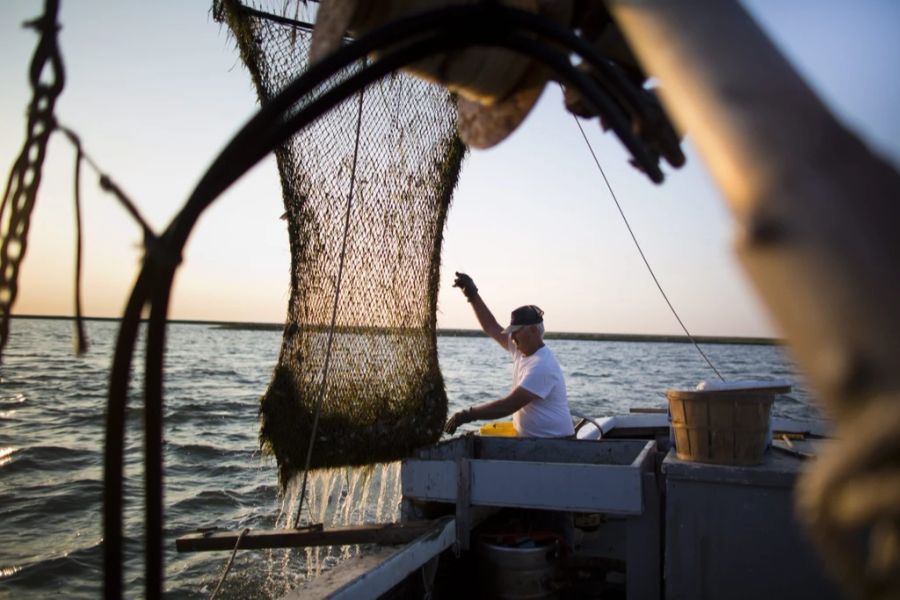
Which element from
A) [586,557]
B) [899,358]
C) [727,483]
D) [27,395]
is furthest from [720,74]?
[27,395]

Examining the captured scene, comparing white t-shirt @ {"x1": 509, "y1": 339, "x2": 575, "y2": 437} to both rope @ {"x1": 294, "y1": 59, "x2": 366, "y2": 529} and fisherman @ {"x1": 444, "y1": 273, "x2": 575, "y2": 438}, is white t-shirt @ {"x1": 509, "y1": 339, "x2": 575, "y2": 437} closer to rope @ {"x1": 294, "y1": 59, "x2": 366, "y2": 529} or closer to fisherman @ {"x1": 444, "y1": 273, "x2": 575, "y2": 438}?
fisherman @ {"x1": 444, "y1": 273, "x2": 575, "y2": 438}

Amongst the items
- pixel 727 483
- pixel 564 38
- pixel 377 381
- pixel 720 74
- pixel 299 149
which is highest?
pixel 299 149

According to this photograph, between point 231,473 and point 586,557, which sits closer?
point 586,557

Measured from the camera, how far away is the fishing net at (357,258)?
3.60 metres

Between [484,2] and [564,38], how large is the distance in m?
0.15

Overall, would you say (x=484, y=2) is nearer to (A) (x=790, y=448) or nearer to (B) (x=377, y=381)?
(B) (x=377, y=381)

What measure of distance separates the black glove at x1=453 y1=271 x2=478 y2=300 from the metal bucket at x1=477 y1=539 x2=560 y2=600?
2.29 meters

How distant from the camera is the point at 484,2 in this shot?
37.0 inches

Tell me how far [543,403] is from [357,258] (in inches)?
75.6

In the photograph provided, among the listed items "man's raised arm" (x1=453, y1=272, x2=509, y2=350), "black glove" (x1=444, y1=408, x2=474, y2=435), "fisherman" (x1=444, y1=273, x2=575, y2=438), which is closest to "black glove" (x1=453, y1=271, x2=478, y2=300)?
"man's raised arm" (x1=453, y1=272, x2=509, y2=350)

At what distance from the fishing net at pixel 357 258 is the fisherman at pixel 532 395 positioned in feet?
2.31

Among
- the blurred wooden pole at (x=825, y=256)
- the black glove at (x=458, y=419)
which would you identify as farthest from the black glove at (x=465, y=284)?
the blurred wooden pole at (x=825, y=256)

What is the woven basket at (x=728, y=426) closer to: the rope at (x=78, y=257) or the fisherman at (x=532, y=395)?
the fisherman at (x=532, y=395)

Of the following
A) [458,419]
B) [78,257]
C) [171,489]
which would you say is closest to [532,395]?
[458,419]
